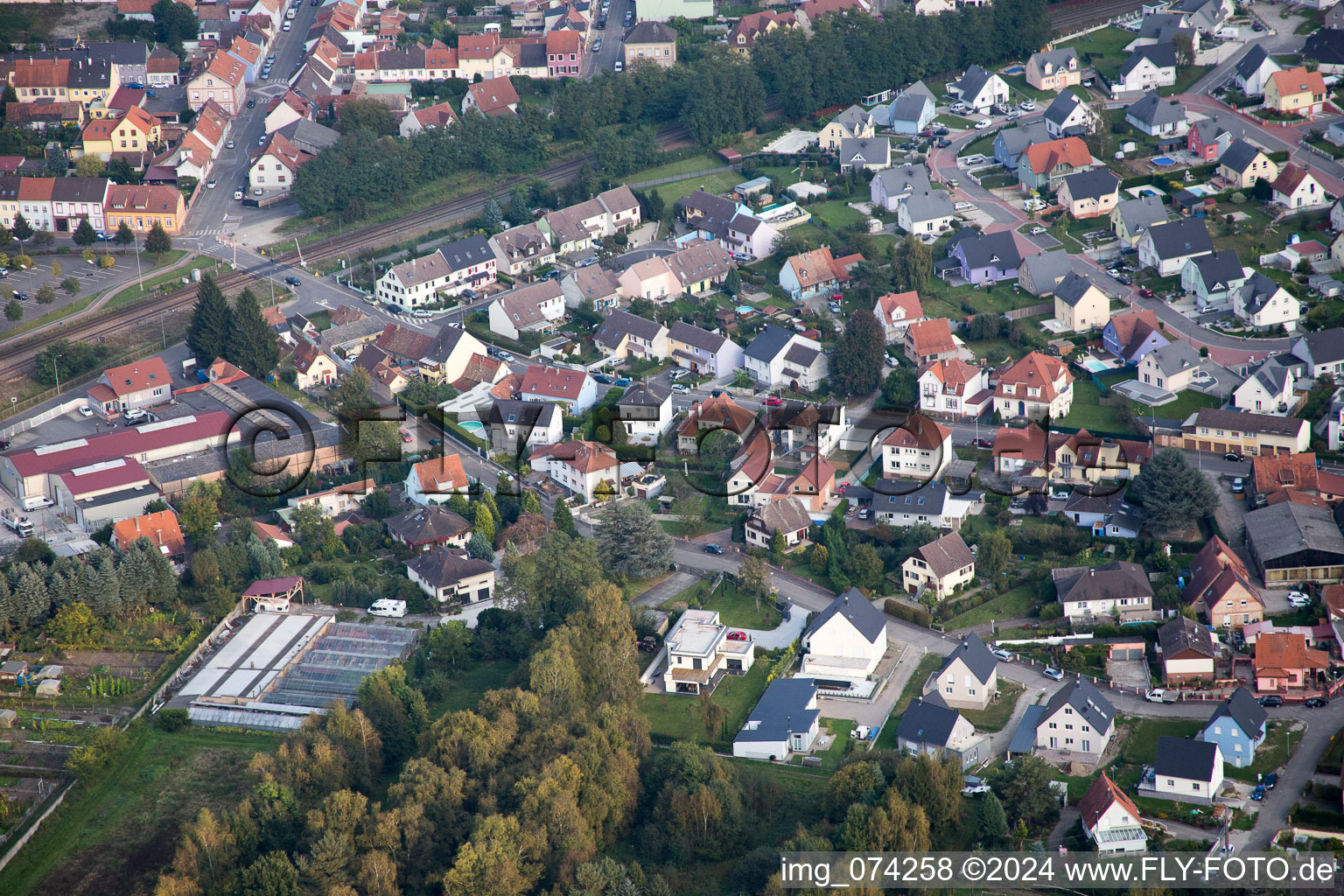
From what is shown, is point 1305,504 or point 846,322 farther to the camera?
point 846,322

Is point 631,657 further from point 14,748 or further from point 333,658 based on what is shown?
point 14,748

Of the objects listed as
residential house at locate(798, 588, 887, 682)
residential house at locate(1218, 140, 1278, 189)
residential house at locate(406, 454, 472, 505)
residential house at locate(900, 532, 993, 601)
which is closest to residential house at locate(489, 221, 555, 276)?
residential house at locate(406, 454, 472, 505)

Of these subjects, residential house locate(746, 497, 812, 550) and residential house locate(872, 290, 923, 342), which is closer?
residential house locate(746, 497, 812, 550)

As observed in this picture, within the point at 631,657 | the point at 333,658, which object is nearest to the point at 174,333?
the point at 333,658

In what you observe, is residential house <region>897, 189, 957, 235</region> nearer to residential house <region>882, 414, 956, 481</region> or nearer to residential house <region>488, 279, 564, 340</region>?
residential house <region>488, 279, 564, 340</region>

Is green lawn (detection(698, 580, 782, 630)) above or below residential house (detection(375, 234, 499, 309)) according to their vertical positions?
below

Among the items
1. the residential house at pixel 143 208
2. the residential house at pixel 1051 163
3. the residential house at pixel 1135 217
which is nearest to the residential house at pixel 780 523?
the residential house at pixel 1135 217
